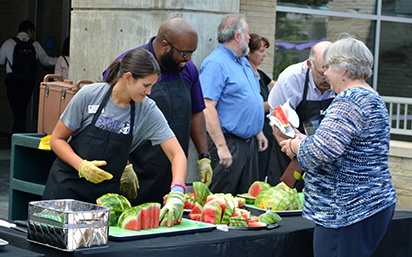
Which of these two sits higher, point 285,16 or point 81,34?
point 285,16

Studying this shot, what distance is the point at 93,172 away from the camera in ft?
9.30

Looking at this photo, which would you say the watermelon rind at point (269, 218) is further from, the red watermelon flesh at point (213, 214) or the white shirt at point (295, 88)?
the white shirt at point (295, 88)

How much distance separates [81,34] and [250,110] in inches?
92.6

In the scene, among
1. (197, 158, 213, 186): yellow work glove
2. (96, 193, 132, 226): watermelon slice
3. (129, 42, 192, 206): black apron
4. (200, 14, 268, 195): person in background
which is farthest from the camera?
(200, 14, 268, 195): person in background

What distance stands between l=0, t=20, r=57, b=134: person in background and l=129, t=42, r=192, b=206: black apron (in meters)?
6.57

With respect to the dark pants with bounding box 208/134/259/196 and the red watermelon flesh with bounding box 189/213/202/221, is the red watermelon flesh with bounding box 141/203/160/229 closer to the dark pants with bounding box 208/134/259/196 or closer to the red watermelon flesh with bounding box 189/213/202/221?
the red watermelon flesh with bounding box 189/213/202/221

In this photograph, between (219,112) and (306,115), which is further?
A: (219,112)

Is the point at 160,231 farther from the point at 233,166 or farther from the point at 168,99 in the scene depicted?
the point at 233,166

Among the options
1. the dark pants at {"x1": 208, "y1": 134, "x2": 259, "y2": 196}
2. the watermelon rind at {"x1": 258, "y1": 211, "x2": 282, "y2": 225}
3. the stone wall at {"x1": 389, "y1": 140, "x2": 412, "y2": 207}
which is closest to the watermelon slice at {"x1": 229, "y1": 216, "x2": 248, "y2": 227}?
the watermelon rind at {"x1": 258, "y1": 211, "x2": 282, "y2": 225}

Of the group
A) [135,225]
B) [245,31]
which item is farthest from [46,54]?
[135,225]

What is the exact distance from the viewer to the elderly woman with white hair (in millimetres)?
2660

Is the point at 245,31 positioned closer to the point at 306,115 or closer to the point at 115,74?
the point at 306,115

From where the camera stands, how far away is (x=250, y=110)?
15.8ft

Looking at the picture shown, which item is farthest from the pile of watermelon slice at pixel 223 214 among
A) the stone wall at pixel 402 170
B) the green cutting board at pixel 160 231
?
the stone wall at pixel 402 170
